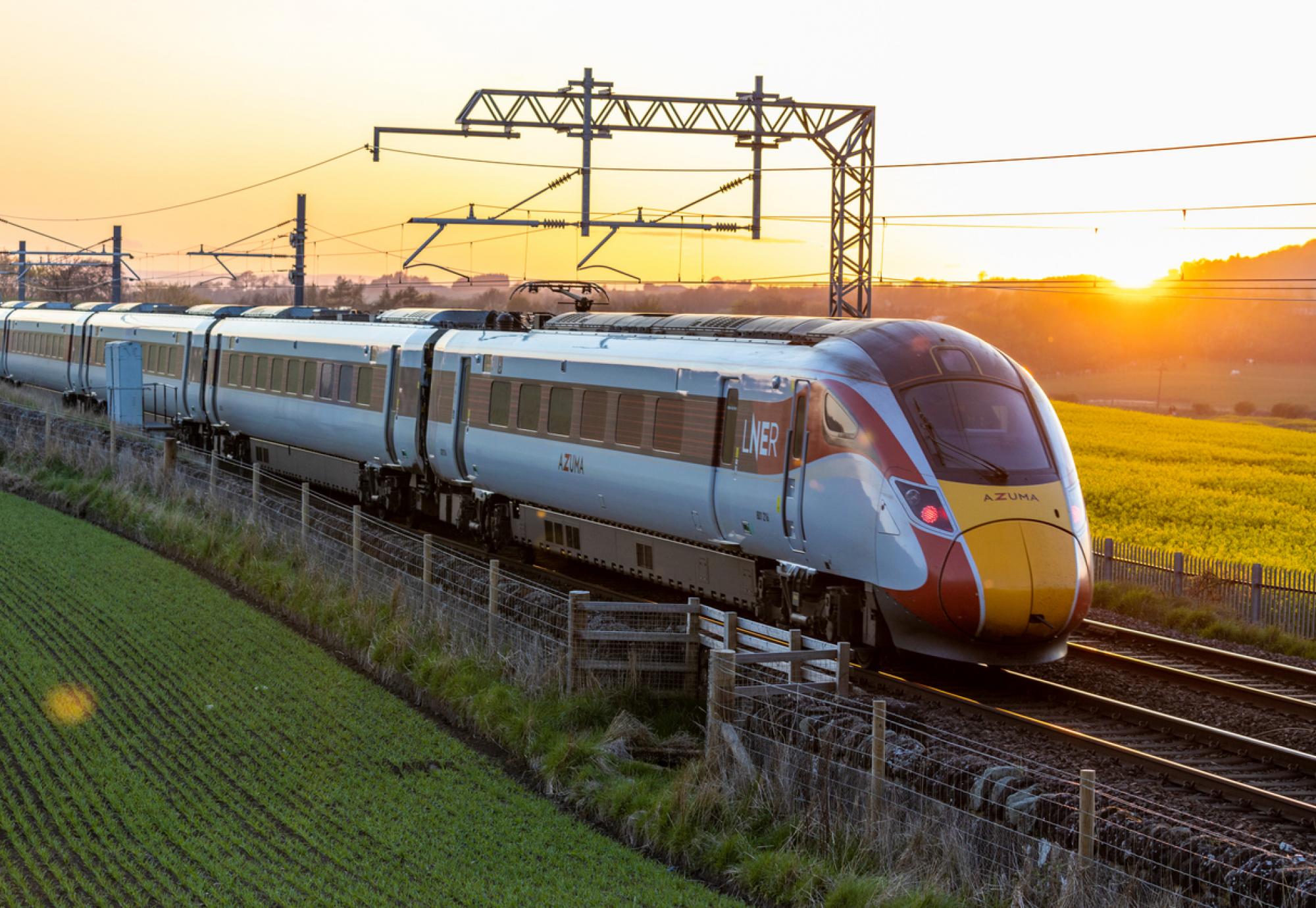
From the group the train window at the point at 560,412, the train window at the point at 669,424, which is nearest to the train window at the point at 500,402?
the train window at the point at 560,412

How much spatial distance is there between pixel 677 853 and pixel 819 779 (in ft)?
3.87

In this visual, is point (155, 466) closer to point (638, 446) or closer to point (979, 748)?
point (638, 446)

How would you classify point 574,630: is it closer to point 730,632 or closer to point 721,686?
point 730,632

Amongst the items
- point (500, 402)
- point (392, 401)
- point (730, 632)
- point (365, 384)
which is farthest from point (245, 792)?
point (365, 384)

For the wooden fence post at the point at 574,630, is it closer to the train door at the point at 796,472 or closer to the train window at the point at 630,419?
the train door at the point at 796,472

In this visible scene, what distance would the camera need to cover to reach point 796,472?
1452cm

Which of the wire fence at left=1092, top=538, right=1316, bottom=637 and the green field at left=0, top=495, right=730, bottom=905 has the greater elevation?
the wire fence at left=1092, top=538, right=1316, bottom=637

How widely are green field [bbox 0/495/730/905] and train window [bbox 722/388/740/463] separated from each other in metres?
4.48

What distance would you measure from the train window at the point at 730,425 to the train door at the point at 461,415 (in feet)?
23.5

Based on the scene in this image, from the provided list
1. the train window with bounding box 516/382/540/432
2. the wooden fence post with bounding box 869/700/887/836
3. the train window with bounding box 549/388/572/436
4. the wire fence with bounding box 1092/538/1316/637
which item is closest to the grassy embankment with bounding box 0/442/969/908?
the wooden fence post with bounding box 869/700/887/836

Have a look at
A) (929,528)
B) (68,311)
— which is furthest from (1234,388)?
(929,528)

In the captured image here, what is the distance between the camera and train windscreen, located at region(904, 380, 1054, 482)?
44.4 ft

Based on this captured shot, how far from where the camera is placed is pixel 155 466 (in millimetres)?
26609

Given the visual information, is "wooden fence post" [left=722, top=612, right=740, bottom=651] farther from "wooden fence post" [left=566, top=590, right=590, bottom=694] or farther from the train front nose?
the train front nose
